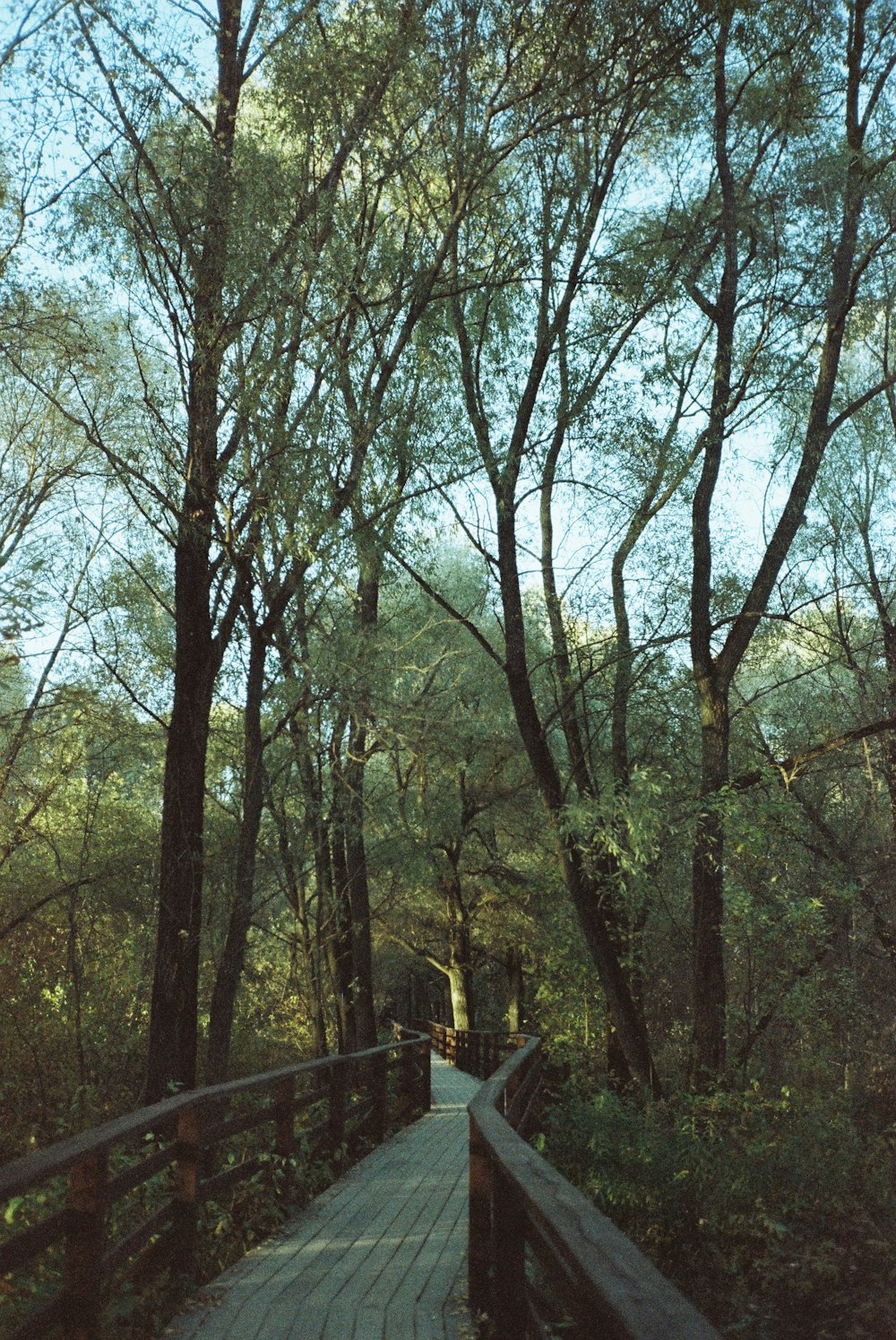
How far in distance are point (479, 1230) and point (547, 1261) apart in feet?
8.42

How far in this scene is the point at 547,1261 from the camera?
9.33ft

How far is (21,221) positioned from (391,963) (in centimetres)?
3004

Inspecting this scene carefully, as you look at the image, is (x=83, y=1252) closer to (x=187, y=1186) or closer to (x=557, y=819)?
(x=187, y=1186)

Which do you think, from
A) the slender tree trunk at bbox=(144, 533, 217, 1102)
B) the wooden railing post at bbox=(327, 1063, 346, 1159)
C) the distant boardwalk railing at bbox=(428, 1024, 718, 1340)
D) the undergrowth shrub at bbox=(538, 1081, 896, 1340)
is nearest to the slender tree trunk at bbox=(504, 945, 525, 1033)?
the undergrowth shrub at bbox=(538, 1081, 896, 1340)

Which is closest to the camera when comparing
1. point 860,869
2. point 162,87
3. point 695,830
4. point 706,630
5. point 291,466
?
point 291,466

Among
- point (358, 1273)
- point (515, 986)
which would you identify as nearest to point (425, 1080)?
point (358, 1273)

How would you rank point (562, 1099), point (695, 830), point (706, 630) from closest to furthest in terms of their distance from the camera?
1. point (695, 830)
2. point (706, 630)
3. point (562, 1099)

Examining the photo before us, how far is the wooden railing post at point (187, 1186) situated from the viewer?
542cm

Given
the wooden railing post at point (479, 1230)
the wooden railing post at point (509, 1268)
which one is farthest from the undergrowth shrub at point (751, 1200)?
the wooden railing post at point (509, 1268)

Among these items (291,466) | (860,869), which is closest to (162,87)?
(291,466)

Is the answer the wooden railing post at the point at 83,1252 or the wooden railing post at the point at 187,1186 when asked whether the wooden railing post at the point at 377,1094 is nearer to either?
the wooden railing post at the point at 187,1186

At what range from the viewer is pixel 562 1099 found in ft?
44.0

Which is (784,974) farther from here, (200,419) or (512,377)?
(200,419)

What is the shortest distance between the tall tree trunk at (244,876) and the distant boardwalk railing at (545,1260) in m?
Result: 4.02
